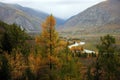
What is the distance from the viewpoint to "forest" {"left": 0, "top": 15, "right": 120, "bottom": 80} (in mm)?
51281

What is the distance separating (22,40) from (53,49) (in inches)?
543

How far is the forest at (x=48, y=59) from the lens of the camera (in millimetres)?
51281

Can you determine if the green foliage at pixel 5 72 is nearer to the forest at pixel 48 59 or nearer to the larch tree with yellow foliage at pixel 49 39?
the forest at pixel 48 59

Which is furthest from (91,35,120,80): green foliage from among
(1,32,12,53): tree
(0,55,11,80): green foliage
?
(1,32,12,53): tree

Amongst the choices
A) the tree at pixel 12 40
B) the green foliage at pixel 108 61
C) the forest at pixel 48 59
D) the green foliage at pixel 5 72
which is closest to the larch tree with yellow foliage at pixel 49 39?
the forest at pixel 48 59

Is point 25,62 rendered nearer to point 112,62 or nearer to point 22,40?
point 22,40

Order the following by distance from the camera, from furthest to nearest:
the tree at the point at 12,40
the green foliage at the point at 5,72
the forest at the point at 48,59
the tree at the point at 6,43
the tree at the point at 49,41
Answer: the tree at the point at 6,43, the tree at the point at 12,40, the green foliage at the point at 5,72, the forest at the point at 48,59, the tree at the point at 49,41

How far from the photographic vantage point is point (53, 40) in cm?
5106

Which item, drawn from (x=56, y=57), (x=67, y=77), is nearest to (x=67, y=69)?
(x=67, y=77)

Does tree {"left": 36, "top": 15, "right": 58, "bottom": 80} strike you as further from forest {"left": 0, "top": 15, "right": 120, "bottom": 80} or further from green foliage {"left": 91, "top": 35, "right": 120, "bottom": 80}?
green foliage {"left": 91, "top": 35, "right": 120, "bottom": 80}

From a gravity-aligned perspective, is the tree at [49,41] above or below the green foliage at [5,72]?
above

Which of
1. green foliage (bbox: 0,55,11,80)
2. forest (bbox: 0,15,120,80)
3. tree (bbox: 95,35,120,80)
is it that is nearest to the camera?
forest (bbox: 0,15,120,80)

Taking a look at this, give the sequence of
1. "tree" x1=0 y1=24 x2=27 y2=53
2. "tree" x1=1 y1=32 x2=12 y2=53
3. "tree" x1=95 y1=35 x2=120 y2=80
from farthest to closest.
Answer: "tree" x1=1 y1=32 x2=12 y2=53 → "tree" x1=0 y1=24 x2=27 y2=53 → "tree" x1=95 y1=35 x2=120 y2=80

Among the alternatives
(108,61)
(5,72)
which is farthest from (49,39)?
(108,61)
